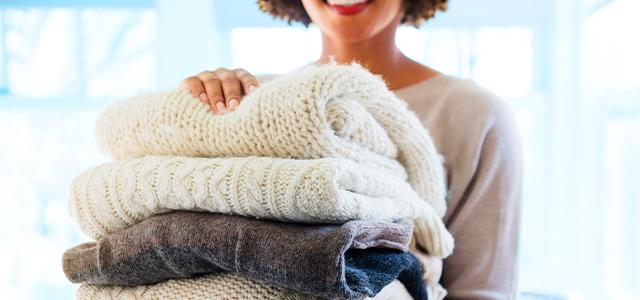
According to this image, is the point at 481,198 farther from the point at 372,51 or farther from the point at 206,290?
the point at 206,290

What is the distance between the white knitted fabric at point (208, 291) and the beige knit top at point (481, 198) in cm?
16

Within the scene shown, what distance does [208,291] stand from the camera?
0.37 meters

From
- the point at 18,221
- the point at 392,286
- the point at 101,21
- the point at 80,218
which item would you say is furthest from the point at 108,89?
the point at 392,286

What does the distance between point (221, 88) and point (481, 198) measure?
27 centimetres

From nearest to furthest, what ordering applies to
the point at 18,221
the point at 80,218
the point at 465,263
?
the point at 80,218, the point at 465,263, the point at 18,221

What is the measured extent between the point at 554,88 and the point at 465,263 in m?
1.22

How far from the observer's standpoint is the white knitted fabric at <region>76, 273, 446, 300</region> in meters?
0.35

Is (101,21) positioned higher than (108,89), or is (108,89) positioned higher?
(101,21)

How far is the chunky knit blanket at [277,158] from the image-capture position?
1.12ft

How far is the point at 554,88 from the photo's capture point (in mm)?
1645

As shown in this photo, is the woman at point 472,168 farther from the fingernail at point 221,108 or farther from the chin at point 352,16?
the fingernail at point 221,108

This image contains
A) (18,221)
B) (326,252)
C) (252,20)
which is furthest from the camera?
(252,20)

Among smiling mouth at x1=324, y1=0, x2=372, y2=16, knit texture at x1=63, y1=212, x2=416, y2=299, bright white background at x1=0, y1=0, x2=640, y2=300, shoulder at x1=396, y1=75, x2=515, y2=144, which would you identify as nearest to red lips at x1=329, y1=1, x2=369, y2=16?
smiling mouth at x1=324, y1=0, x2=372, y2=16

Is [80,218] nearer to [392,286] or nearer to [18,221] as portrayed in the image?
[392,286]
